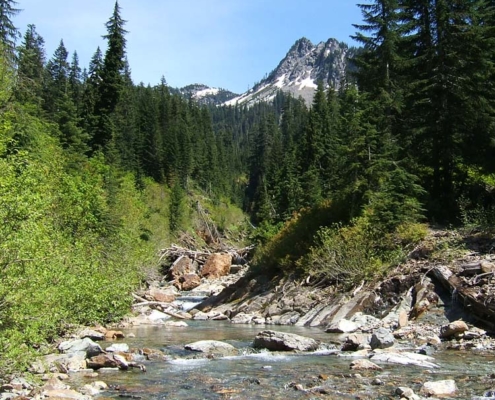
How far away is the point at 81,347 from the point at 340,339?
891 cm

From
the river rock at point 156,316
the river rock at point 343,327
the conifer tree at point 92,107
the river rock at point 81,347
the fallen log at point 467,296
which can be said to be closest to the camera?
the river rock at point 81,347

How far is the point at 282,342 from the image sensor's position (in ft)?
55.5

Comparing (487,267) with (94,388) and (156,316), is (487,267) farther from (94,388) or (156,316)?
(156,316)

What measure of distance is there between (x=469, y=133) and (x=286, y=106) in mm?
111435

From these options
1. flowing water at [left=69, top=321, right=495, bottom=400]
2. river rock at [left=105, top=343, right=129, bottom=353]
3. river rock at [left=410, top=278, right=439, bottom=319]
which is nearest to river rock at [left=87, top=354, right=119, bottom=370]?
flowing water at [left=69, top=321, right=495, bottom=400]

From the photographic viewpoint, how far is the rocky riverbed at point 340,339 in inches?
452

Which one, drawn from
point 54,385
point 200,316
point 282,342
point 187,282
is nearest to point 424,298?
point 282,342

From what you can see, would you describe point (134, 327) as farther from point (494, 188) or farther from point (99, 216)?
point (494, 188)

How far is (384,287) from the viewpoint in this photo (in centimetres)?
2270

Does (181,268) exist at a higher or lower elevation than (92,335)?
higher

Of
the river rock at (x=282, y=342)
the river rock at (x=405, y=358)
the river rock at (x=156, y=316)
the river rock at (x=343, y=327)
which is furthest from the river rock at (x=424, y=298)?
the river rock at (x=156, y=316)

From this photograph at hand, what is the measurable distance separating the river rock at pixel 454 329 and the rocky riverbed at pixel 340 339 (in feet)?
0.14

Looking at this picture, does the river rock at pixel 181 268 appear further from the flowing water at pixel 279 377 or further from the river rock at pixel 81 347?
the flowing water at pixel 279 377

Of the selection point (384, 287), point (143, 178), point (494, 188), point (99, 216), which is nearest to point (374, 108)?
point (494, 188)
